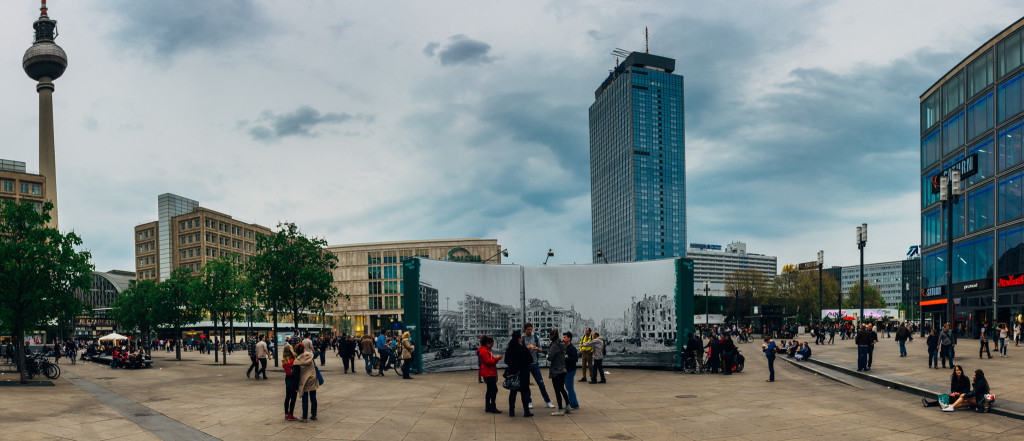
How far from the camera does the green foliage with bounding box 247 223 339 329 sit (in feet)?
119

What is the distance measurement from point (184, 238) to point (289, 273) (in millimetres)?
108603

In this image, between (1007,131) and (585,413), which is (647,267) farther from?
(1007,131)

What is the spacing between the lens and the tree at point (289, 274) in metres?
36.1

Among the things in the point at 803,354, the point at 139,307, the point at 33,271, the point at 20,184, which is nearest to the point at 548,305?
the point at 803,354

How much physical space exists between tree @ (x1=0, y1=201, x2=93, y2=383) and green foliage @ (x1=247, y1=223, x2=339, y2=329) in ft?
35.6

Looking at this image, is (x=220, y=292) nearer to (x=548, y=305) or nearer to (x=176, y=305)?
(x=176, y=305)

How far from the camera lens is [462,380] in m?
23.3

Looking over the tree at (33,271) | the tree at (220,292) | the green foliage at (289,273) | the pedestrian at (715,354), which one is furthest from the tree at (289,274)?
the pedestrian at (715,354)

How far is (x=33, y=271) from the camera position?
78.3 feet

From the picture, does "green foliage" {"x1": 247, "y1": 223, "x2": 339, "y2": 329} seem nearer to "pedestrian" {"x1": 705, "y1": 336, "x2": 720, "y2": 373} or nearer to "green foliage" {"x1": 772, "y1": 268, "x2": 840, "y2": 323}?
"pedestrian" {"x1": 705, "y1": 336, "x2": 720, "y2": 373}

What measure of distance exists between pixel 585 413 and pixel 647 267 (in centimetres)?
1294

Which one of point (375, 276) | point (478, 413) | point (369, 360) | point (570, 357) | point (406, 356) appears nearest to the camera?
point (478, 413)

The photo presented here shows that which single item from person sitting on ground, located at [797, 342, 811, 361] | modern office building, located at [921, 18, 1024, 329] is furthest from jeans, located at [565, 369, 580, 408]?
modern office building, located at [921, 18, 1024, 329]

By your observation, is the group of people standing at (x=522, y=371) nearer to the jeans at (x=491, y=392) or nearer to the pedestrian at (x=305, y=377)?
the jeans at (x=491, y=392)
